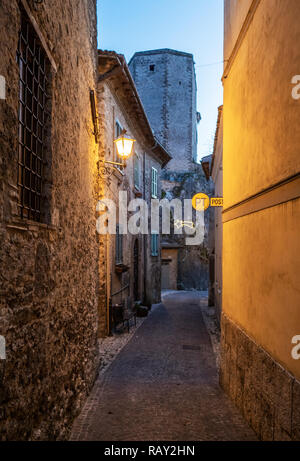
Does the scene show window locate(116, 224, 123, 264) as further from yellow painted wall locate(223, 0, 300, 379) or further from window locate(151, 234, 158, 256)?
window locate(151, 234, 158, 256)

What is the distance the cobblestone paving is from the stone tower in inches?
1136

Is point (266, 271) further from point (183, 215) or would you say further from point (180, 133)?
point (180, 133)

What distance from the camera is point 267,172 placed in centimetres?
440

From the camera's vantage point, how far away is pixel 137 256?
1619 centimetres

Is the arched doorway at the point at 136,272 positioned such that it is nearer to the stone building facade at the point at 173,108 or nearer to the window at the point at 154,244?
the window at the point at 154,244

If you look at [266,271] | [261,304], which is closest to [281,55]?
[266,271]

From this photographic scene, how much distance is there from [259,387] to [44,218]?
3.40 metres

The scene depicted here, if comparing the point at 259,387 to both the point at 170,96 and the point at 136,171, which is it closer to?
the point at 136,171

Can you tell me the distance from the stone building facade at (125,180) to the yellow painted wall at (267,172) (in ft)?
14.8

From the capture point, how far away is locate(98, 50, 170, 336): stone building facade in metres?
9.99

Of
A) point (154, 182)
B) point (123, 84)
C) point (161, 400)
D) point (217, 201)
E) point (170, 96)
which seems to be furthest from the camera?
point (170, 96)

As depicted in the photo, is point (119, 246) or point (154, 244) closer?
point (119, 246)

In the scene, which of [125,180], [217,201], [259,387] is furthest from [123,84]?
[259,387]

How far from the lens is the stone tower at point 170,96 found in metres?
35.8
